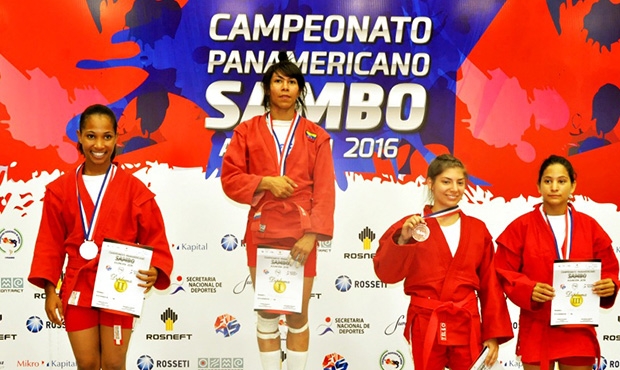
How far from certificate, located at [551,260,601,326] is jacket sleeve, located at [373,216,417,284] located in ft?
2.56

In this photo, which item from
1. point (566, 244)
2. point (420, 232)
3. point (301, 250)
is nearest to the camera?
point (420, 232)

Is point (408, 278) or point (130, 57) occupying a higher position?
point (130, 57)

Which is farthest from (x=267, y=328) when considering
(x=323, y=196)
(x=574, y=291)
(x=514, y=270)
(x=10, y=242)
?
(x=10, y=242)

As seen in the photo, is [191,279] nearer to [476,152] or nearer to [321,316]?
[321,316]

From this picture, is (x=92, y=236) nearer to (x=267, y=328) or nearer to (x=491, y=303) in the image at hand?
(x=267, y=328)

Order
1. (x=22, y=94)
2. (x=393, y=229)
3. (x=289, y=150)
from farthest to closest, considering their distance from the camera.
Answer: (x=22, y=94) → (x=289, y=150) → (x=393, y=229)

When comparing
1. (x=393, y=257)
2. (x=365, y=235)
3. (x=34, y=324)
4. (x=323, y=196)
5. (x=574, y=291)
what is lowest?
(x=34, y=324)

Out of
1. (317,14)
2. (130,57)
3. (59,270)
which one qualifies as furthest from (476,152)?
(59,270)

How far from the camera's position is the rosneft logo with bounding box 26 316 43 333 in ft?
17.7

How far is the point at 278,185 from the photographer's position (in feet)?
14.0

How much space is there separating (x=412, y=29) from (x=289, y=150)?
1.52 m

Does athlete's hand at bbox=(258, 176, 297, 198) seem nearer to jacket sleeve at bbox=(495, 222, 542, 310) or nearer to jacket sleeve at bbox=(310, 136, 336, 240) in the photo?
jacket sleeve at bbox=(310, 136, 336, 240)

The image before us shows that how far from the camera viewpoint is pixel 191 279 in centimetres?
541

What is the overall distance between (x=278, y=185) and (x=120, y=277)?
97 cm
